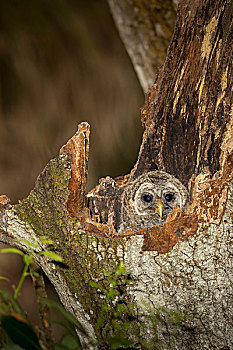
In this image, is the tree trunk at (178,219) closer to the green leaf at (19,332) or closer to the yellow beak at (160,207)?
the yellow beak at (160,207)

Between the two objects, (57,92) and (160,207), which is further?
(57,92)

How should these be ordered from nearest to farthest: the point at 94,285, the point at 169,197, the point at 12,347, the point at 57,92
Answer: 1. the point at 12,347
2. the point at 94,285
3. the point at 169,197
4. the point at 57,92

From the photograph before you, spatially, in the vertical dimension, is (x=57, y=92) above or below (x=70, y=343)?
above

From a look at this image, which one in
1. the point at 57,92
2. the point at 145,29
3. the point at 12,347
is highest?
the point at 145,29

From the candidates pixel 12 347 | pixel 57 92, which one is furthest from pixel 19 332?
pixel 57 92

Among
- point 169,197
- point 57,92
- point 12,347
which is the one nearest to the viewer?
point 12,347

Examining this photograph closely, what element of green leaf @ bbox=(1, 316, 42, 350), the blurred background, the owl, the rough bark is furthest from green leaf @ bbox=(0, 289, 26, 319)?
the rough bark

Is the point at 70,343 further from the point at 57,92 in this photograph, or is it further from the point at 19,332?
the point at 57,92

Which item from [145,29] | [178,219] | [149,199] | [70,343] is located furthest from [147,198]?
[145,29]
